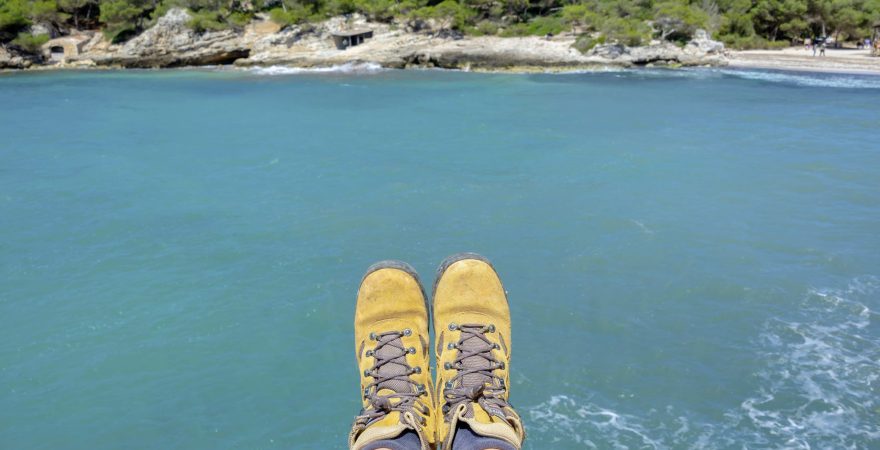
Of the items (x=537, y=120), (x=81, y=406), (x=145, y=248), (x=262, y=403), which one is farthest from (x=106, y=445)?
(x=537, y=120)

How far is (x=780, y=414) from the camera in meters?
5.44

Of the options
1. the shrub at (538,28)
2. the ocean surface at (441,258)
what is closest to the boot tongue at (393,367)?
the ocean surface at (441,258)

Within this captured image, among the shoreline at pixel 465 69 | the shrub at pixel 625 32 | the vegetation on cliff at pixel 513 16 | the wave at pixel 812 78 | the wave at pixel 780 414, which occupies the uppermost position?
the vegetation on cliff at pixel 513 16

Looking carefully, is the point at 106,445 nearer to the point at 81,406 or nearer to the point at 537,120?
the point at 81,406

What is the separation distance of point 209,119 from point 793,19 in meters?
41.6

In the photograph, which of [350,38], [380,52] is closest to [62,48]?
[350,38]

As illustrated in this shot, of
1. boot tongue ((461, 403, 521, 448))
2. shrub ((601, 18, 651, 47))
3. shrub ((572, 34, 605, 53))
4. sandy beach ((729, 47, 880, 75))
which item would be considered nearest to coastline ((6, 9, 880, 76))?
sandy beach ((729, 47, 880, 75))

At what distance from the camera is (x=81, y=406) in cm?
596

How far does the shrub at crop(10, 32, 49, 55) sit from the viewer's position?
142ft

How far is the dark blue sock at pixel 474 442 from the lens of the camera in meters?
2.46

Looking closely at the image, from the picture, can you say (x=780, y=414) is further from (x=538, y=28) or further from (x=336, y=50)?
(x=336, y=50)

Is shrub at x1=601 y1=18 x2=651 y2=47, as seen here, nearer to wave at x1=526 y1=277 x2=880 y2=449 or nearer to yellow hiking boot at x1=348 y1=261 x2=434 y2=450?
wave at x1=526 y1=277 x2=880 y2=449

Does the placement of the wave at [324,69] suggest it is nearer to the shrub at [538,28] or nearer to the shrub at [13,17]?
the shrub at [538,28]

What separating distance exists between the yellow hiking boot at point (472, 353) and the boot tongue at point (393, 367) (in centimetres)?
19
